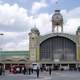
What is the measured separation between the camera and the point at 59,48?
528 feet

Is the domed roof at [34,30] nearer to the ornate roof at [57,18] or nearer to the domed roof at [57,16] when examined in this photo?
the ornate roof at [57,18]

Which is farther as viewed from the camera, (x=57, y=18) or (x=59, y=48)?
(x=57, y=18)

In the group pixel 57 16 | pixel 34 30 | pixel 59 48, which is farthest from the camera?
pixel 34 30

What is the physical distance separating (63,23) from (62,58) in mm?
17636

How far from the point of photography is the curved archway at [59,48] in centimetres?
16062

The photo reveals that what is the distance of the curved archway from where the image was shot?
527ft

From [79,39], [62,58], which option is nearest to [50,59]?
[62,58]

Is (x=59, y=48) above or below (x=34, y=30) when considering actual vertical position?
below

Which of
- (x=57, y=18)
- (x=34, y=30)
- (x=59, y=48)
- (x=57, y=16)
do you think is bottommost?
(x=59, y=48)

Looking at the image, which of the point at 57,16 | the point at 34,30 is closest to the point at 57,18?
the point at 57,16

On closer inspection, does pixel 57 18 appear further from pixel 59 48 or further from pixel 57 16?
pixel 59 48

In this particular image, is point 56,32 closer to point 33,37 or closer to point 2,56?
point 33,37

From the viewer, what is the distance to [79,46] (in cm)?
15775

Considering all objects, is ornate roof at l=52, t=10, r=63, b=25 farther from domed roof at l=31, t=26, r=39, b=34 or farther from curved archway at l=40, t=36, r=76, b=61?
domed roof at l=31, t=26, r=39, b=34
